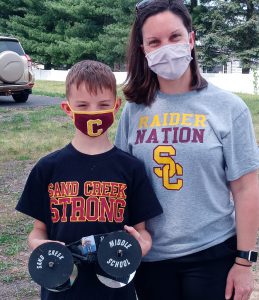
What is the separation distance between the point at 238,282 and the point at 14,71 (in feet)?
37.3

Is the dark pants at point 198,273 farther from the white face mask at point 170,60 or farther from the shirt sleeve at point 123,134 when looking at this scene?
the white face mask at point 170,60

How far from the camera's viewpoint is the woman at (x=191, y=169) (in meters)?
1.95

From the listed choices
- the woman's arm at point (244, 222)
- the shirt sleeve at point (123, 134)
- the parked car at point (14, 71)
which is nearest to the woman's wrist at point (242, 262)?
the woman's arm at point (244, 222)

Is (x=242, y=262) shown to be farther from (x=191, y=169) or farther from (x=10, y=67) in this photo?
(x=10, y=67)

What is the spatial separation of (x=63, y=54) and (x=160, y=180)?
35958mm

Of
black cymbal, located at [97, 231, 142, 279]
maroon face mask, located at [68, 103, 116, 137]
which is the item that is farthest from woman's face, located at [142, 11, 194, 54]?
black cymbal, located at [97, 231, 142, 279]

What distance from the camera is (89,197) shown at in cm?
192

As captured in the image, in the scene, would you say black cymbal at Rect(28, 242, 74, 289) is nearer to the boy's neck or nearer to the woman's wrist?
the boy's neck

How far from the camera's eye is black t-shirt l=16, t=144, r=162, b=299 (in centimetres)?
193

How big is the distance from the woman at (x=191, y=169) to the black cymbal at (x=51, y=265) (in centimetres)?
39

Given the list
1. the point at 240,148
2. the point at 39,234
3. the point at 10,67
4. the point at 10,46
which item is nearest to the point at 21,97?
the point at 10,46

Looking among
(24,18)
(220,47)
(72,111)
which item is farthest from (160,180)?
(24,18)

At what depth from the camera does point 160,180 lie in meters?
1.99

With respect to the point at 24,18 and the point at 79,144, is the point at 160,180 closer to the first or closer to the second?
the point at 79,144
